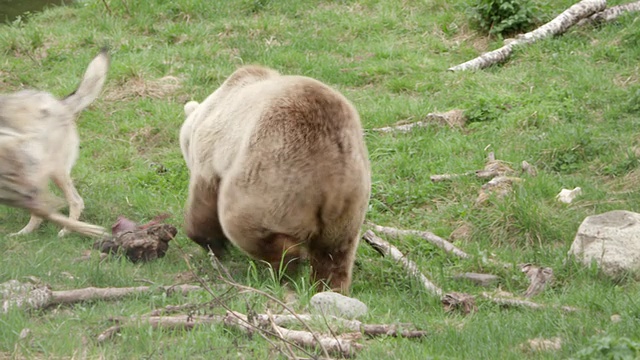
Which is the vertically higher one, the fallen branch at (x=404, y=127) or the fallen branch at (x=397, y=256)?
the fallen branch at (x=397, y=256)

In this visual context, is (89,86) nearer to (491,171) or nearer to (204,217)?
(204,217)

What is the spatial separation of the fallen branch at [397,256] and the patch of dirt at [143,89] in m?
4.97

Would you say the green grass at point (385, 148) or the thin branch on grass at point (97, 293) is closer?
the green grass at point (385, 148)

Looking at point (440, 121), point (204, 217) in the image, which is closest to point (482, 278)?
point (204, 217)

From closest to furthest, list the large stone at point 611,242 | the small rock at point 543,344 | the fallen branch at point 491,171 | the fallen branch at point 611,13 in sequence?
1. the small rock at point 543,344
2. the large stone at point 611,242
3. the fallen branch at point 491,171
4. the fallen branch at point 611,13

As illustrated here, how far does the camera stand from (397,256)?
23.8 feet

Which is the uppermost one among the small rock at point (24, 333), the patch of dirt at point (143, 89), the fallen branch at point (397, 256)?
the small rock at point (24, 333)

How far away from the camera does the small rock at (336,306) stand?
5.66 m

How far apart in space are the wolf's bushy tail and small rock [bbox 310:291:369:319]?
11.4 feet

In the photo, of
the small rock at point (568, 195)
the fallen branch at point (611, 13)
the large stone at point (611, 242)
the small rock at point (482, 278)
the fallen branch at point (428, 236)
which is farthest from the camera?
the fallen branch at point (611, 13)

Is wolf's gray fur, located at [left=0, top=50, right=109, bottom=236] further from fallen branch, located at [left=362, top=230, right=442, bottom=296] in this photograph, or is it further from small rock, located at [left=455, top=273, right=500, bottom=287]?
small rock, located at [left=455, top=273, right=500, bottom=287]

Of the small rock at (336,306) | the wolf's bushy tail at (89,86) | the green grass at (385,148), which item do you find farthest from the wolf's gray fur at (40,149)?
the small rock at (336,306)

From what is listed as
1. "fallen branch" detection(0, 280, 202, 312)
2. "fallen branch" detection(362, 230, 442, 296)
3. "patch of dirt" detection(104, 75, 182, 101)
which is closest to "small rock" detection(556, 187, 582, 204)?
"fallen branch" detection(362, 230, 442, 296)

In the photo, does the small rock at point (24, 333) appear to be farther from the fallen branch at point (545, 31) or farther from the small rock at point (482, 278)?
the fallen branch at point (545, 31)
